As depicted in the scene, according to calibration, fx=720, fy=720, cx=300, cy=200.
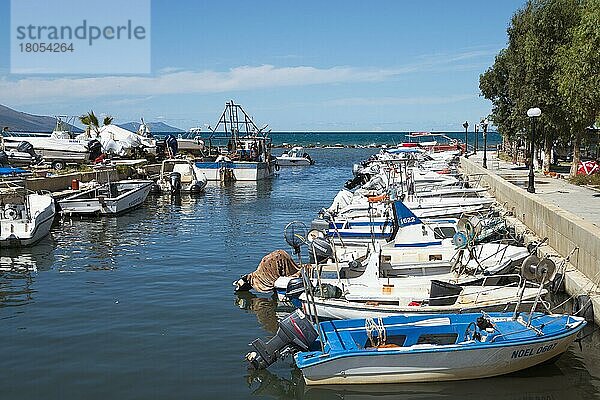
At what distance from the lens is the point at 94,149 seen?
5334 centimetres

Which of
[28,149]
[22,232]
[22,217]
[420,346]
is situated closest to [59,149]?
[28,149]

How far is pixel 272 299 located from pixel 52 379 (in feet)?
19.1

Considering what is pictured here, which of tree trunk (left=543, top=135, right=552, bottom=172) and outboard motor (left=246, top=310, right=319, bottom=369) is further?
tree trunk (left=543, top=135, right=552, bottom=172)

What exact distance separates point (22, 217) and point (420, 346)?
58.5ft

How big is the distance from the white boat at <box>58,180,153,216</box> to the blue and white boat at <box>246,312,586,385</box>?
71.6 ft

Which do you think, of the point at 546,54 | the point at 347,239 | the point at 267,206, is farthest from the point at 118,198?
the point at 546,54

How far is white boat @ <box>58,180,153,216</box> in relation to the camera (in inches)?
1234

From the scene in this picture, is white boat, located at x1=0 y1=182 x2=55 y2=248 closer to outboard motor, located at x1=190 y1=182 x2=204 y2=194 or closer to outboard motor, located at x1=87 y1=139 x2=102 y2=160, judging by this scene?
outboard motor, located at x1=190 y1=182 x2=204 y2=194

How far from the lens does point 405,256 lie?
17.2m

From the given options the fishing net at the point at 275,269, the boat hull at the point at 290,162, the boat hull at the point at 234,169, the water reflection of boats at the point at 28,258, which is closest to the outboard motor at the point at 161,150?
the boat hull at the point at 234,169

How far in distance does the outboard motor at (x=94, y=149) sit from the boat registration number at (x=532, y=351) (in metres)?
46.2

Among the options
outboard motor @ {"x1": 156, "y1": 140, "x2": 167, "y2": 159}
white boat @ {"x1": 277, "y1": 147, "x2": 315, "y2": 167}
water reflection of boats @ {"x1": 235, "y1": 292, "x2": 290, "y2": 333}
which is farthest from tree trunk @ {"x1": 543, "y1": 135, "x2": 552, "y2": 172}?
white boat @ {"x1": 277, "y1": 147, "x2": 315, "y2": 167}

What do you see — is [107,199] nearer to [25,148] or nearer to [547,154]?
[25,148]

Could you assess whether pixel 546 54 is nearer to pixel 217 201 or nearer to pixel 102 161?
pixel 217 201
